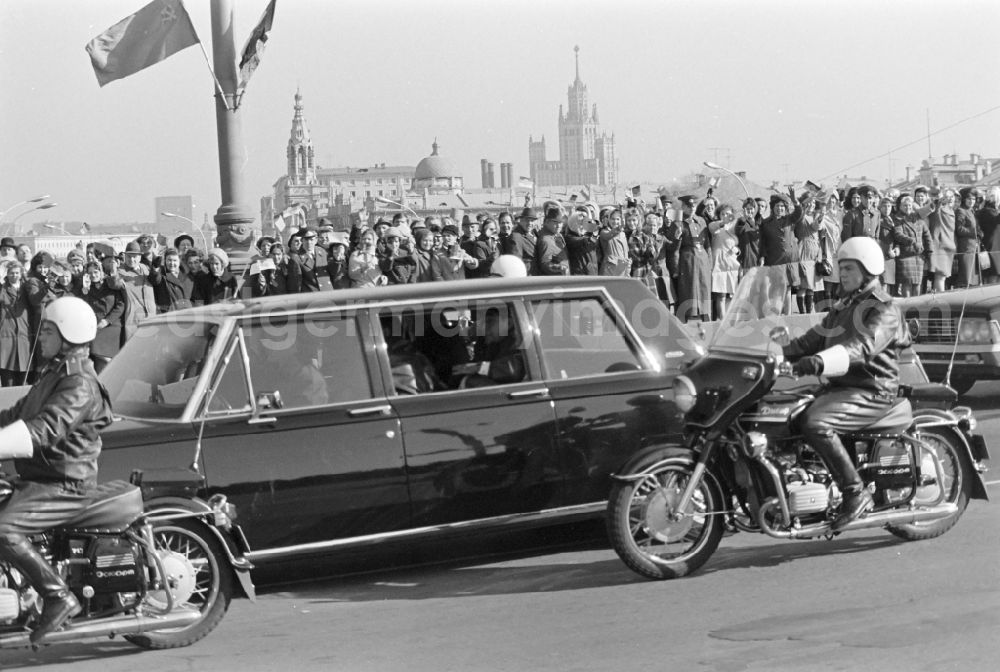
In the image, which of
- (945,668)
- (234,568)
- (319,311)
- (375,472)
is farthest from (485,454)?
(945,668)

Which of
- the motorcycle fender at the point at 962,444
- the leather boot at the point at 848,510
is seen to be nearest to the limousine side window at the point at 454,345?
the leather boot at the point at 848,510

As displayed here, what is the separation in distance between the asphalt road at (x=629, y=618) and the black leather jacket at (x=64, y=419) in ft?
2.69

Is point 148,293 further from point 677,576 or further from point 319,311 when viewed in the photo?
point 677,576

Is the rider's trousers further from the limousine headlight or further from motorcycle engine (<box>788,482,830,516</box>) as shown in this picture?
the limousine headlight

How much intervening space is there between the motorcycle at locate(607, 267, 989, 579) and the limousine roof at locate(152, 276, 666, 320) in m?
0.83

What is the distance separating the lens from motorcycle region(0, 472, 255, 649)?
236 inches

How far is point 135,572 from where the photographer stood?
241 inches

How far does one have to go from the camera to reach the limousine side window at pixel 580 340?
798 cm

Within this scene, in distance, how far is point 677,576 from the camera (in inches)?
282

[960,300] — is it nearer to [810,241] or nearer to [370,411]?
[810,241]

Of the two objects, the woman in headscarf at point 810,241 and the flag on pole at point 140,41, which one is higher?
the flag on pole at point 140,41

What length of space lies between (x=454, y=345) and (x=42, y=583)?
2971mm

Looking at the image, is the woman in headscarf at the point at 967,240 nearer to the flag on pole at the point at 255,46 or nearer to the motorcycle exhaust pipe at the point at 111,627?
the flag on pole at the point at 255,46

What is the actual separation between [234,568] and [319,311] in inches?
63.7
